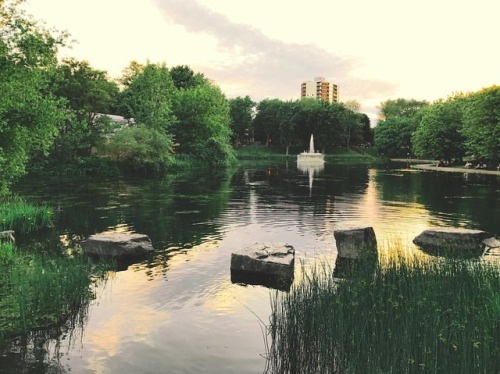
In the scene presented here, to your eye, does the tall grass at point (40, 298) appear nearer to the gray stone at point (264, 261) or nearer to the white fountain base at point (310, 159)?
the gray stone at point (264, 261)

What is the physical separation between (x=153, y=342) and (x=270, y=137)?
148 metres

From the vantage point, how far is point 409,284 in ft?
33.7

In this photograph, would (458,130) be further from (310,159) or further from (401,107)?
(401,107)

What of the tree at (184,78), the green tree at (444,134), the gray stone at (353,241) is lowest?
the gray stone at (353,241)

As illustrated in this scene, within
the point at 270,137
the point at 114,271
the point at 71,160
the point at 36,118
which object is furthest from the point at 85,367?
the point at 270,137

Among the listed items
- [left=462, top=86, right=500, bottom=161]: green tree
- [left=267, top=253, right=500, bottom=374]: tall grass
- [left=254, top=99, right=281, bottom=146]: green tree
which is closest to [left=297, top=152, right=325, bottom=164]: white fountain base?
[left=462, top=86, right=500, bottom=161]: green tree

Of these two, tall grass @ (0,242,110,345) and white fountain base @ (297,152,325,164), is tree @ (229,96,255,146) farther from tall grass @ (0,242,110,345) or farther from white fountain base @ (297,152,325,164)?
tall grass @ (0,242,110,345)

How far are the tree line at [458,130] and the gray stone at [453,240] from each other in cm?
5509

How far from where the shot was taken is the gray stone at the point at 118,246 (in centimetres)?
1819

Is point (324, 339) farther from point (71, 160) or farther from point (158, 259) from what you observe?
point (71, 160)

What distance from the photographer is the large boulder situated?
51.1ft

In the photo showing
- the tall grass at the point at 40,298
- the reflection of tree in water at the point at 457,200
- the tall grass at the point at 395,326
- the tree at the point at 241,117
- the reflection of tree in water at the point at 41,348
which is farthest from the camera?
the tree at the point at 241,117

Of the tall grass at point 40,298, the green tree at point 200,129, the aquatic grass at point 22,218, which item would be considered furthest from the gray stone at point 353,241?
the green tree at point 200,129

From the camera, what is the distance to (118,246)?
18.2 m
